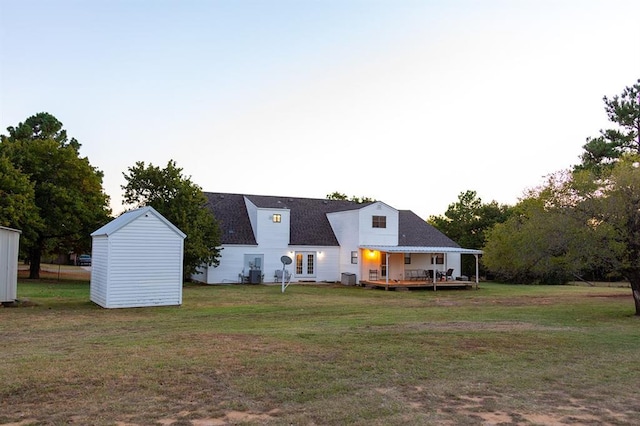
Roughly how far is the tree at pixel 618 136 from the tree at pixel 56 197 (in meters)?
27.4

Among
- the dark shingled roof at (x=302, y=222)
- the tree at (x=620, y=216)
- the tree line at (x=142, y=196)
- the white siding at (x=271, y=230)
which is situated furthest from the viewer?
the dark shingled roof at (x=302, y=222)

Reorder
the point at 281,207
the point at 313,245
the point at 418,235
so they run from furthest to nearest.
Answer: the point at 418,235 < the point at 281,207 < the point at 313,245

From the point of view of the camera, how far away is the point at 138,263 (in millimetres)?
17375

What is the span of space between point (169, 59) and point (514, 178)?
28.0m

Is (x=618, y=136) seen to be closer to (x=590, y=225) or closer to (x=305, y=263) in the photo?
(x=590, y=225)

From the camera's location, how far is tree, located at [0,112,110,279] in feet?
92.0

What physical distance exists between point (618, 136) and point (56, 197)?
30.3 meters

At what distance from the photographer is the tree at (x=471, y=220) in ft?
151

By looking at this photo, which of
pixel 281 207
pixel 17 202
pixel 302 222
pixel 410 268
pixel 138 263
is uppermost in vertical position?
pixel 281 207

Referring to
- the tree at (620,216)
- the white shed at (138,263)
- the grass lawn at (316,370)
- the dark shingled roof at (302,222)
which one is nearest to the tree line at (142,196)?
the tree at (620,216)

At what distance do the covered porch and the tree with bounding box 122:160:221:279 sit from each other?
30.9ft

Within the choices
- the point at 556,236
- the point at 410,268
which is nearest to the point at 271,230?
the point at 410,268

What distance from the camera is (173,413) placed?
5.56 m

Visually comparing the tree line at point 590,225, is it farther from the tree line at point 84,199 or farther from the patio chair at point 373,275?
the tree line at point 84,199
